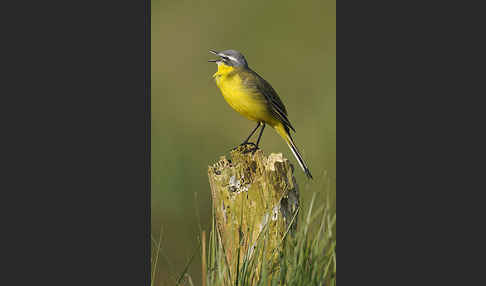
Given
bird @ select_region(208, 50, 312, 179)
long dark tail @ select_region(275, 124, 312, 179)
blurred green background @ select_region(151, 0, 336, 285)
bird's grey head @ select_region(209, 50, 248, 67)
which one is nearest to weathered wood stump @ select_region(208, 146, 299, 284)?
blurred green background @ select_region(151, 0, 336, 285)

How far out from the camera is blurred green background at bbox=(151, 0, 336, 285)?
5.13m

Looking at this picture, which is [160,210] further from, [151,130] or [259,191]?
[259,191]

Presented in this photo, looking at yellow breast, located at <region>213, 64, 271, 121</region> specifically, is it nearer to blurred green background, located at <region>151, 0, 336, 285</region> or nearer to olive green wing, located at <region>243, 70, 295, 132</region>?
olive green wing, located at <region>243, 70, 295, 132</region>

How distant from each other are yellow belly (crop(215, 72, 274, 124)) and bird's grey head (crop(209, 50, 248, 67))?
0.41 feet

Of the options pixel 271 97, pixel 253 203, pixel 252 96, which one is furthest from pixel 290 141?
pixel 253 203

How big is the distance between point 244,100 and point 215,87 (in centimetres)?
37

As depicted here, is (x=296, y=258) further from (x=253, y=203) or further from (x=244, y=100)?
(x=244, y=100)

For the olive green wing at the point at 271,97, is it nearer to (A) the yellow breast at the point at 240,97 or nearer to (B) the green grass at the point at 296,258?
(A) the yellow breast at the point at 240,97

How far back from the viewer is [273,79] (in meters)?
5.46

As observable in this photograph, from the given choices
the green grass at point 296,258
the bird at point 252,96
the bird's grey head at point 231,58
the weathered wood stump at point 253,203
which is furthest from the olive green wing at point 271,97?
the green grass at point 296,258

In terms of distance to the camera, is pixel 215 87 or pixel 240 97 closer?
pixel 240 97

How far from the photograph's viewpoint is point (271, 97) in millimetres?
5383

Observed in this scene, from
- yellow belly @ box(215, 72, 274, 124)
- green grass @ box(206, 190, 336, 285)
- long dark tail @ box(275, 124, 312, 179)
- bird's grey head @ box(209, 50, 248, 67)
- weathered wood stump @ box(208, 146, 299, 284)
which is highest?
bird's grey head @ box(209, 50, 248, 67)

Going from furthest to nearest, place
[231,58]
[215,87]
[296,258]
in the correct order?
[215,87] < [231,58] < [296,258]
